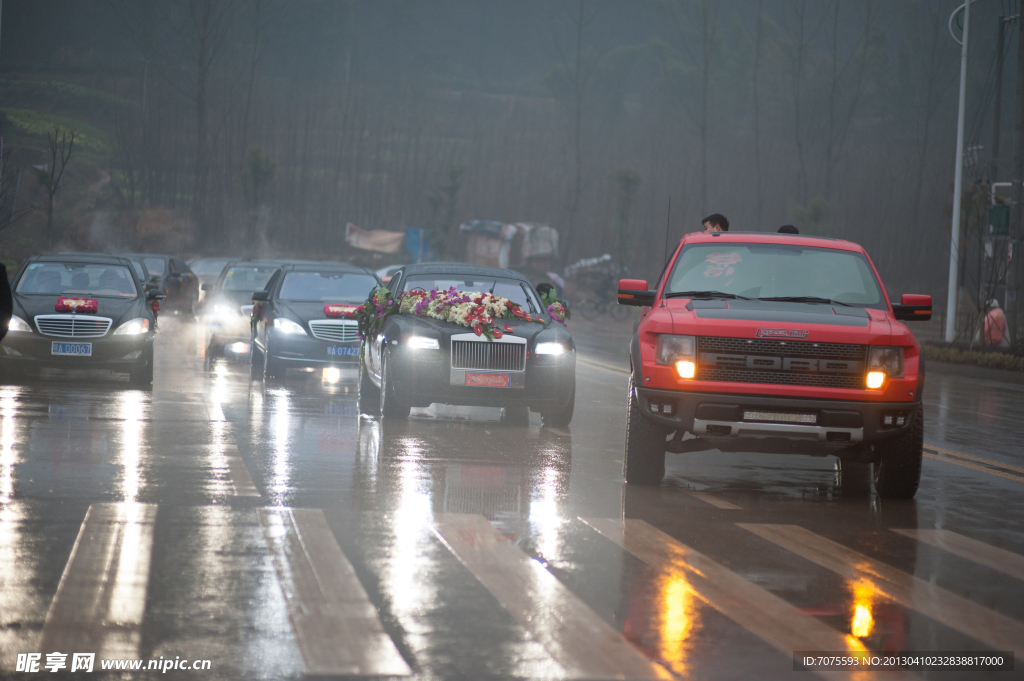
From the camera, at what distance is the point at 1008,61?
8844 cm

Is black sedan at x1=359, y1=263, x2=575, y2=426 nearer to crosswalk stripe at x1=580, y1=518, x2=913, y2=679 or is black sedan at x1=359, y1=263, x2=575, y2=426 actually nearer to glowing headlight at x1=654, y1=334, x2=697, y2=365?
glowing headlight at x1=654, y1=334, x2=697, y2=365

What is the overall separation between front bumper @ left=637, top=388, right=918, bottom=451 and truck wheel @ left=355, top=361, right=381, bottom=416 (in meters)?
6.55

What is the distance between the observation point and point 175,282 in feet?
110

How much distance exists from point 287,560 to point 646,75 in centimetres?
10001

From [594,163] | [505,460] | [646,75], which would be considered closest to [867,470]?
[505,460]

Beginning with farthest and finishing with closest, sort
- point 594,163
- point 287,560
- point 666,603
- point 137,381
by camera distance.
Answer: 1. point 594,163
2. point 137,381
3. point 287,560
4. point 666,603

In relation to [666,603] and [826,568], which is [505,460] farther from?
[666,603]

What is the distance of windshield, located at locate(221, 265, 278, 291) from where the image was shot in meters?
24.6

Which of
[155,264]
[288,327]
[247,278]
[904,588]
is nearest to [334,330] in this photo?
[288,327]

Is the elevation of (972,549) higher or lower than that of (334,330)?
lower

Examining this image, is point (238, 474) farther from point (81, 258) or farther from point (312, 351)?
point (81, 258)

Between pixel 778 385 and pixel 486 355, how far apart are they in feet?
15.1

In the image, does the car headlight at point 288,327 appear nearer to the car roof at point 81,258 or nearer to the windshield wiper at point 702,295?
the car roof at point 81,258

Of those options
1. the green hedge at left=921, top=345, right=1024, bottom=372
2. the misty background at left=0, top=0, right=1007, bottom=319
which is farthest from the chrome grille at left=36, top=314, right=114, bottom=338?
the misty background at left=0, top=0, right=1007, bottom=319
